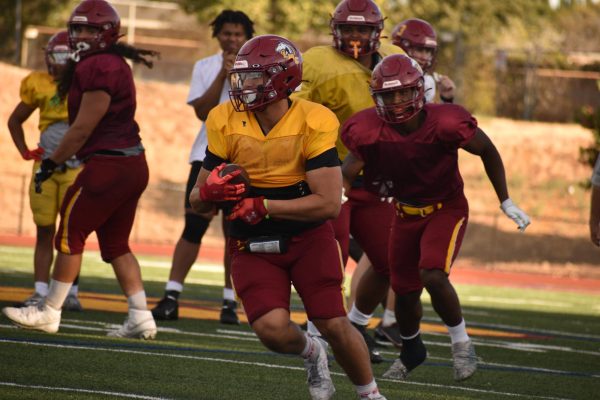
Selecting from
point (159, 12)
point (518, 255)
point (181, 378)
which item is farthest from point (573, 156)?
point (181, 378)

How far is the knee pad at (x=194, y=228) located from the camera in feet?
28.2

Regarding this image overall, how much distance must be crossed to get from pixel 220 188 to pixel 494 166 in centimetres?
211

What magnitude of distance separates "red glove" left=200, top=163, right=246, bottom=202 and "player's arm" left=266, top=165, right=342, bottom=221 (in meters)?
0.16

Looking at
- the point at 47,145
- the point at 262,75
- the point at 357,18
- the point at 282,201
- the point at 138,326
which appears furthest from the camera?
the point at 47,145

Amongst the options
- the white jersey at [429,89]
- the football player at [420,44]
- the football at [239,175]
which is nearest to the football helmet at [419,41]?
the football player at [420,44]

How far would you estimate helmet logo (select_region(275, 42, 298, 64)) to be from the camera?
5.29m

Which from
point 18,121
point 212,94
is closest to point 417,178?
point 212,94

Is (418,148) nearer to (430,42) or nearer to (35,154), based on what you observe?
(430,42)

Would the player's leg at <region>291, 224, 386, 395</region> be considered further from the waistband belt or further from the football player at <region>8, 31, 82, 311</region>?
the football player at <region>8, 31, 82, 311</region>

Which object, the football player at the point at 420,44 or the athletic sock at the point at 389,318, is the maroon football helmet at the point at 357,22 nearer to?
the football player at the point at 420,44

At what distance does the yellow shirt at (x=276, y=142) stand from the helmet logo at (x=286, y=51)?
22 centimetres

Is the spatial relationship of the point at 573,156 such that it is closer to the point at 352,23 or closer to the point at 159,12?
the point at 159,12

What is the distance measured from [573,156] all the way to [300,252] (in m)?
26.0

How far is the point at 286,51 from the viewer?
532 cm
